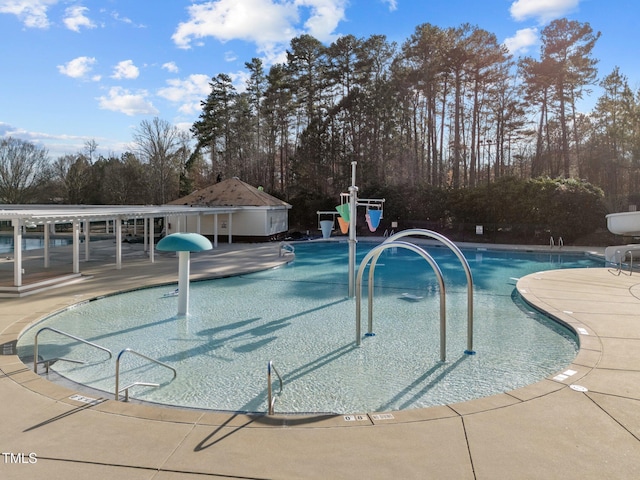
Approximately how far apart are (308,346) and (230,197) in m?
19.7

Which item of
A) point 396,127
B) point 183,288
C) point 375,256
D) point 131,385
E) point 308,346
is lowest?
point 308,346

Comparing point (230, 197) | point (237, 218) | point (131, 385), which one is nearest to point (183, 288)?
point (131, 385)

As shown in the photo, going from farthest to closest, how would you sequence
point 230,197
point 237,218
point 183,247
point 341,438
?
1. point 230,197
2. point 237,218
3. point 183,247
4. point 341,438

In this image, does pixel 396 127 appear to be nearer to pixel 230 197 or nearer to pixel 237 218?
pixel 230 197

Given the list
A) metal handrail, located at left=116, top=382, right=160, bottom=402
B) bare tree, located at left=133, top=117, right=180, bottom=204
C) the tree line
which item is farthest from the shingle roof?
metal handrail, located at left=116, top=382, right=160, bottom=402

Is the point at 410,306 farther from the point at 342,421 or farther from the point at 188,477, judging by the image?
the point at 188,477

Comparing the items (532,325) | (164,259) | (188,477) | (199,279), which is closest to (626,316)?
(532,325)

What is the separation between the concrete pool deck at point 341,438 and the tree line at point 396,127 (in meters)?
26.2

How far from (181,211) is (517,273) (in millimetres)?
13434

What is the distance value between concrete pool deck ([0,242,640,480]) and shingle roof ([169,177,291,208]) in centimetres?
2003

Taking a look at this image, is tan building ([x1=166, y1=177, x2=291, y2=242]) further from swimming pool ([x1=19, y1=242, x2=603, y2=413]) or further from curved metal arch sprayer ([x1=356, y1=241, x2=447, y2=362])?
curved metal arch sprayer ([x1=356, y1=241, x2=447, y2=362])

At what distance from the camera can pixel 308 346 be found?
281 inches

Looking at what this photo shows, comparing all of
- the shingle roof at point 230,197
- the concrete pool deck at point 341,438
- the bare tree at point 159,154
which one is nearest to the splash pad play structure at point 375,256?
the concrete pool deck at point 341,438

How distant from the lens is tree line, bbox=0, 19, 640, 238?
3127 cm
